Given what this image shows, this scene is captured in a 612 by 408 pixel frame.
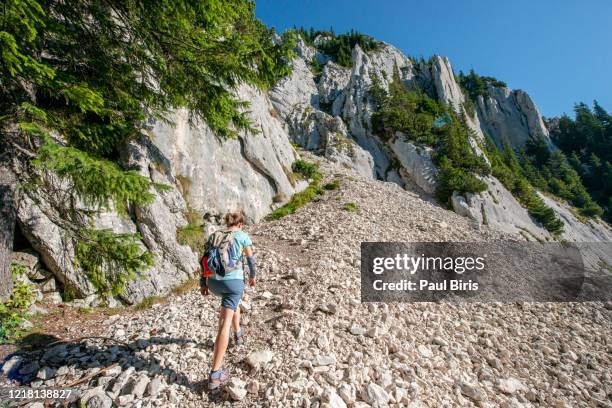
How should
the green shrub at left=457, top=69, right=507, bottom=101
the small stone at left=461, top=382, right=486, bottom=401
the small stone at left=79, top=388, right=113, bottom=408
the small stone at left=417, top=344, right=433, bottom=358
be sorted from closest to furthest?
the small stone at left=79, top=388, right=113, bottom=408
the small stone at left=461, top=382, right=486, bottom=401
the small stone at left=417, top=344, right=433, bottom=358
the green shrub at left=457, top=69, right=507, bottom=101

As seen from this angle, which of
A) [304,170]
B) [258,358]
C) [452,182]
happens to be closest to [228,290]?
[258,358]

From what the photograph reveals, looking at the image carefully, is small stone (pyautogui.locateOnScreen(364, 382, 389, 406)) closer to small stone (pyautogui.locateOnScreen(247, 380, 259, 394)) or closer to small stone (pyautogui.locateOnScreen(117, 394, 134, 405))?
small stone (pyautogui.locateOnScreen(247, 380, 259, 394))

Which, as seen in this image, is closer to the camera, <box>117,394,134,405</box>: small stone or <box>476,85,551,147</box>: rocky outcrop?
<box>117,394,134,405</box>: small stone

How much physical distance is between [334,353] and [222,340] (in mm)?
1826

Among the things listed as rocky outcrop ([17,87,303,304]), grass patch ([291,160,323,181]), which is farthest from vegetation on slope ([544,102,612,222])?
rocky outcrop ([17,87,303,304])

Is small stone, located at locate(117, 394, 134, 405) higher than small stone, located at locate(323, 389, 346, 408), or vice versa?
small stone, located at locate(323, 389, 346, 408)

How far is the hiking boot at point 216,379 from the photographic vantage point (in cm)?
385

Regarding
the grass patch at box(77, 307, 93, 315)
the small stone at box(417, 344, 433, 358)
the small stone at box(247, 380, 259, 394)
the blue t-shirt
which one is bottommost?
the small stone at box(247, 380, 259, 394)

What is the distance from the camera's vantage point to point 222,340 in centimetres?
399

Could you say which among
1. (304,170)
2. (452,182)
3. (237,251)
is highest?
(452,182)

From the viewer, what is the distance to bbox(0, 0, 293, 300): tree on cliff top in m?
4.23

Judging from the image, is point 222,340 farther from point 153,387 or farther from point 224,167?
point 224,167

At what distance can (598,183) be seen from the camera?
56719 mm

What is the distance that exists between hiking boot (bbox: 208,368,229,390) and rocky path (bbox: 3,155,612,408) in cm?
13
